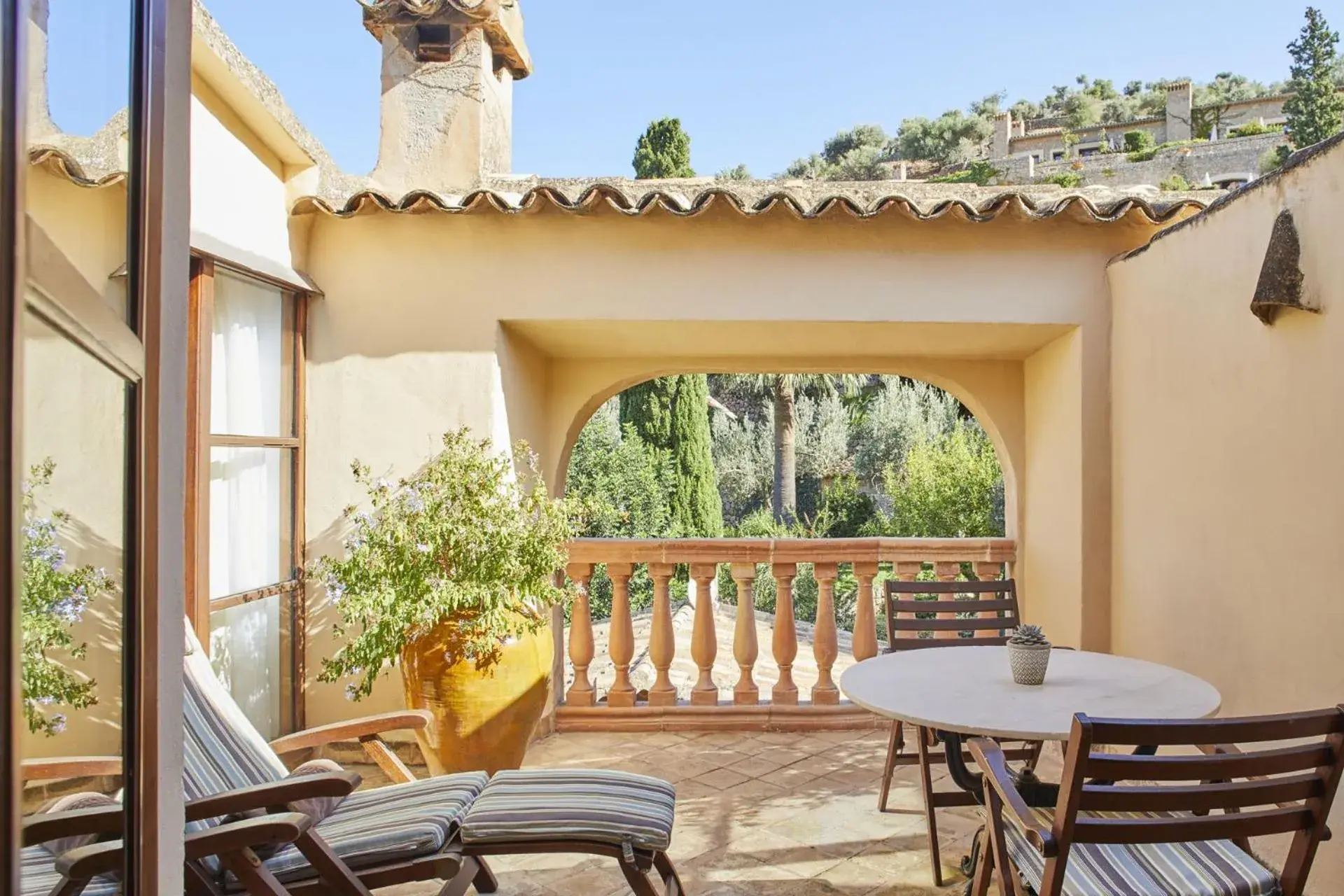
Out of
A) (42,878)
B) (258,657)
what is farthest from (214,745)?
(42,878)

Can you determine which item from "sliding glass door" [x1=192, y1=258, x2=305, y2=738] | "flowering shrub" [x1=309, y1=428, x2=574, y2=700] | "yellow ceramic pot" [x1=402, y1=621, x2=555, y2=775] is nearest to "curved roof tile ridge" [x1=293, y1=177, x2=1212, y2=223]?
"sliding glass door" [x1=192, y1=258, x2=305, y2=738]

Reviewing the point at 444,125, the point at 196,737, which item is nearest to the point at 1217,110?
the point at 444,125

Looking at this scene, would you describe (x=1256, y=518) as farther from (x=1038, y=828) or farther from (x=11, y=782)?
(x=11, y=782)

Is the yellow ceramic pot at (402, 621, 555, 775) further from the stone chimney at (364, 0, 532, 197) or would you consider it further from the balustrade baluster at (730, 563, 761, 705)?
the stone chimney at (364, 0, 532, 197)

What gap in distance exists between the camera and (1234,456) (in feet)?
11.2

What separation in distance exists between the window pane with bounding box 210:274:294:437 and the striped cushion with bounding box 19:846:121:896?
2.80 metres

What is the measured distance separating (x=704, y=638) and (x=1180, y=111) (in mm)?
48455

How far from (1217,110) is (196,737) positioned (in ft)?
171

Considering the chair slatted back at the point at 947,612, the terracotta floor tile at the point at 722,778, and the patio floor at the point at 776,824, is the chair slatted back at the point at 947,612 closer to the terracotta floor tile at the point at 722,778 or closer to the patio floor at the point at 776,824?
the patio floor at the point at 776,824

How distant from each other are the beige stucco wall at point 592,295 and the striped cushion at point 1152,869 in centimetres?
237

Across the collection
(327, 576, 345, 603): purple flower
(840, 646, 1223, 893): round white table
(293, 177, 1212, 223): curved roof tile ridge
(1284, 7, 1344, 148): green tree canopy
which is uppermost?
(1284, 7, 1344, 148): green tree canopy

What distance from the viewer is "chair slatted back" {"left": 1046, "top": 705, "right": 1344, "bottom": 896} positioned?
1.95 metres

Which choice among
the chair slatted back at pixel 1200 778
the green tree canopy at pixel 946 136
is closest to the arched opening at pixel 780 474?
the chair slatted back at pixel 1200 778

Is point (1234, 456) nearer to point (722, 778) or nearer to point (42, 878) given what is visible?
point (722, 778)
